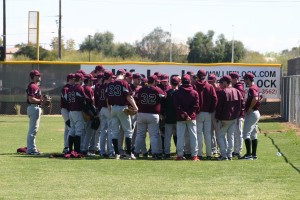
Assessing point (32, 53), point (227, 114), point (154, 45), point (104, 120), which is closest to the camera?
point (227, 114)

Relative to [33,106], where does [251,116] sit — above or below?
below

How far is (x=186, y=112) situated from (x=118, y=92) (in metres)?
1.71

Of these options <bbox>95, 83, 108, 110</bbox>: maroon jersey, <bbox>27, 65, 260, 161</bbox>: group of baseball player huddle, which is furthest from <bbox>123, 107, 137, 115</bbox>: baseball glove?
<bbox>95, 83, 108, 110</bbox>: maroon jersey

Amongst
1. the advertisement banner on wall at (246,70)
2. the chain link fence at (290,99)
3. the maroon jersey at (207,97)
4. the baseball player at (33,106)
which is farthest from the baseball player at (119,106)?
the advertisement banner on wall at (246,70)

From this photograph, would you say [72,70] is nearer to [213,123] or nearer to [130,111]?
[213,123]

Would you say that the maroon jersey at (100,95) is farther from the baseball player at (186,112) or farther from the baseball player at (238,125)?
the baseball player at (238,125)

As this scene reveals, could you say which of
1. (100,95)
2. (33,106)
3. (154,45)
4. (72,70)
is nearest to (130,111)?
(100,95)

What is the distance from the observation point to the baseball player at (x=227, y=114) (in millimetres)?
18703

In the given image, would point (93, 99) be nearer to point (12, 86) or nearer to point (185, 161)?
point (185, 161)

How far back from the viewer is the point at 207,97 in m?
18.8

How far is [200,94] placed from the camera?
747 inches

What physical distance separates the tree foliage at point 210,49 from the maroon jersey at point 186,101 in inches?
2368

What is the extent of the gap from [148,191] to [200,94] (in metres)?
6.14

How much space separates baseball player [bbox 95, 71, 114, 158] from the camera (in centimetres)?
1909
